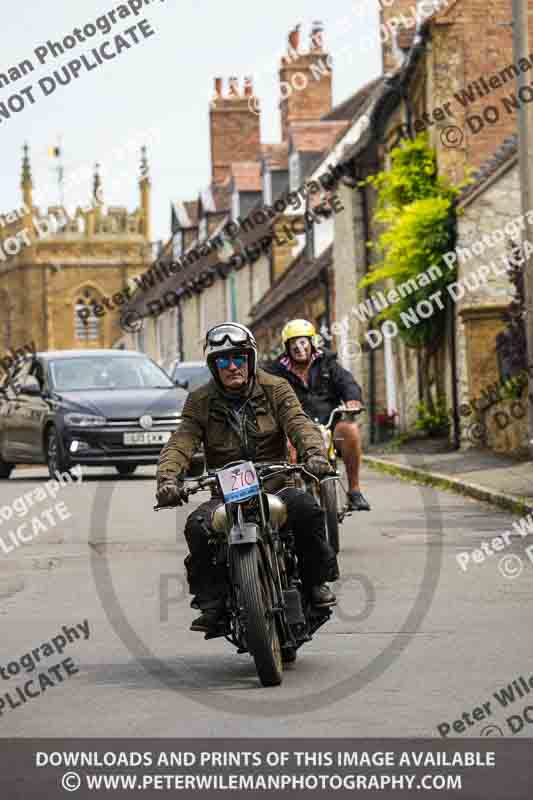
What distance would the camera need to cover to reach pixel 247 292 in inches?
2265

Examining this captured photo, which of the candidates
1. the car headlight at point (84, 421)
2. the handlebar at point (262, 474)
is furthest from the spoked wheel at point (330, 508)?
the car headlight at point (84, 421)

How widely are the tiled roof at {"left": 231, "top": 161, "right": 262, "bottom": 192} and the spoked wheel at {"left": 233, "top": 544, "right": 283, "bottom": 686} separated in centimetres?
4906

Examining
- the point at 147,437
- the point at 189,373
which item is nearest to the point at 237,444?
the point at 147,437

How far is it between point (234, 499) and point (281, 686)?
84 cm

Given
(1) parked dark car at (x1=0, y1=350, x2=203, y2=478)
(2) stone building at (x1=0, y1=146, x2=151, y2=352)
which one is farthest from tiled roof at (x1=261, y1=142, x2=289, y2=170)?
(2) stone building at (x1=0, y1=146, x2=151, y2=352)

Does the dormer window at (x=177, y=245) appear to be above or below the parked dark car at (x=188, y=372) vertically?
above

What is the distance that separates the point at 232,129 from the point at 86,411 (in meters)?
43.0

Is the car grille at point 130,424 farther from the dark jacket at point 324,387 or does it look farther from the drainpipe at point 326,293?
the drainpipe at point 326,293

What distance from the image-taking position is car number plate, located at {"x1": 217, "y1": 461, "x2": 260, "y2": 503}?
7.52 metres

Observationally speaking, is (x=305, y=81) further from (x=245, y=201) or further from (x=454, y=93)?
(x=454, y=93)

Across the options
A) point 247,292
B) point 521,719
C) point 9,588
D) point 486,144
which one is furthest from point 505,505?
point 247,292

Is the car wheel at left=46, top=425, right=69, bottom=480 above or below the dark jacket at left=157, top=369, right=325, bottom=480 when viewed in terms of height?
below

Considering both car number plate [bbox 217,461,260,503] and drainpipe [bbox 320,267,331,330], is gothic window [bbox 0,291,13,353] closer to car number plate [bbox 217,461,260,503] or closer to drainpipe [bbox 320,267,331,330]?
drainpipe [bbox 320,267,331,330]

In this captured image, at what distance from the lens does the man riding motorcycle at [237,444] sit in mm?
7848
